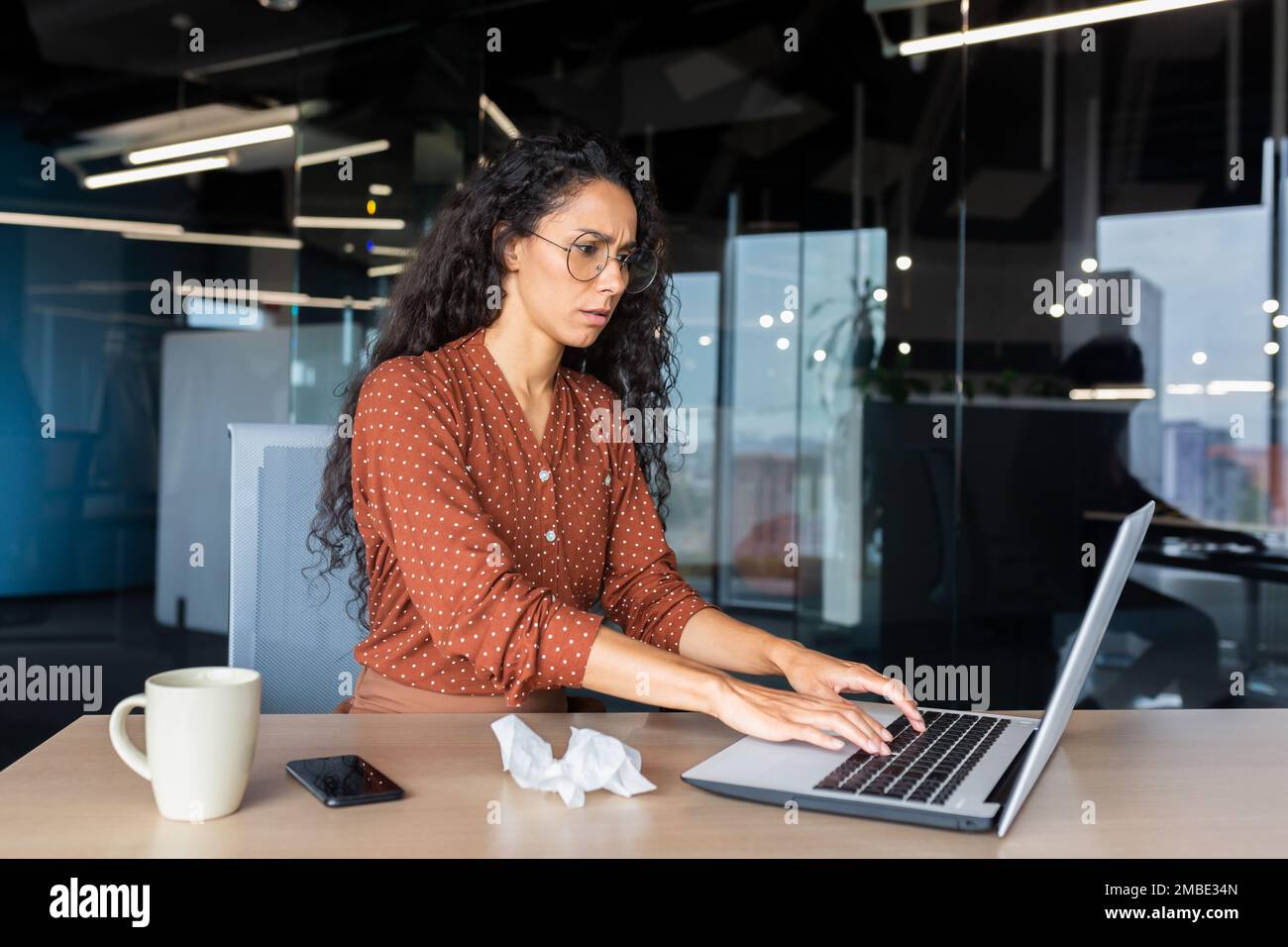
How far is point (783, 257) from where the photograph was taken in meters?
4.21

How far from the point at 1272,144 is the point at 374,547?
3.54 metres

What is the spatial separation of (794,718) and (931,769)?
0.50ft

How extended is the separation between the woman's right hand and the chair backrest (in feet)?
2.59

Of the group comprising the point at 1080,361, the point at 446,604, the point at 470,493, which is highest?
the point at 1080,361

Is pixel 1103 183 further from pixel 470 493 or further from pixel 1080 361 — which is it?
pixel 470 493

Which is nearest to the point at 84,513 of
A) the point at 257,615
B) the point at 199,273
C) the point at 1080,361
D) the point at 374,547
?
the point at 199,273

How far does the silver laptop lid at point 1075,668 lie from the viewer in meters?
0.93

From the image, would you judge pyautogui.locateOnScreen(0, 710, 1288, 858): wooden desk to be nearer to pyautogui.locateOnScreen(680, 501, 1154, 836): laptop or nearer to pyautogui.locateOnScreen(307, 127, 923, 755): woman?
pyautogui.locateOnScreen(680, 501, 1154, 836): laptop

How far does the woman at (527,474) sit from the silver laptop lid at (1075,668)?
0.88 feet

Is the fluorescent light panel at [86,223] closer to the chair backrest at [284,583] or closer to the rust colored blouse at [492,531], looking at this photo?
the chair backrest at [284,583]

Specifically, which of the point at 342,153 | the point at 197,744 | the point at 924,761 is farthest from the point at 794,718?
the point at 342,153

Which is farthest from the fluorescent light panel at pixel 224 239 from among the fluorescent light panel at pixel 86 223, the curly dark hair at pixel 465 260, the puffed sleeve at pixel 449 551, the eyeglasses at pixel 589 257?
the puffed sleeve at pixel 449 551

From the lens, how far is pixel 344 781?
3.29 ft

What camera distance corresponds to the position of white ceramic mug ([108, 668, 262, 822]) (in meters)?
0.90
